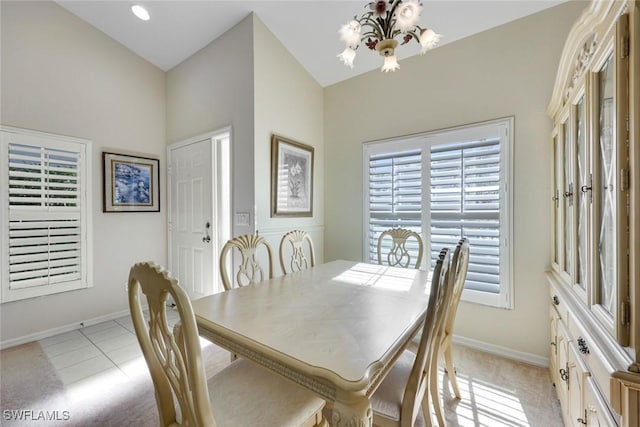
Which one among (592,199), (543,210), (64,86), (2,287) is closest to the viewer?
(592,199)

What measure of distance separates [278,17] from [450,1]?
1545mm

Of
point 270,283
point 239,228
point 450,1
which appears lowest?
point 270,283

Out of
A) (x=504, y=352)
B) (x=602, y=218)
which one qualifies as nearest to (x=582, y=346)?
(x=602, y=218)

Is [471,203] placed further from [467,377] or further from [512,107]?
[467,377]

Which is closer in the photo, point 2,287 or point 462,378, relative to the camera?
point 462,378

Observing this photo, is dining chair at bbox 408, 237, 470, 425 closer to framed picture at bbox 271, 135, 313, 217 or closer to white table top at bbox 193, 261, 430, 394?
white table top at bbox 193, 261, 430, 394

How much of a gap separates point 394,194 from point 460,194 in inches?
25.4

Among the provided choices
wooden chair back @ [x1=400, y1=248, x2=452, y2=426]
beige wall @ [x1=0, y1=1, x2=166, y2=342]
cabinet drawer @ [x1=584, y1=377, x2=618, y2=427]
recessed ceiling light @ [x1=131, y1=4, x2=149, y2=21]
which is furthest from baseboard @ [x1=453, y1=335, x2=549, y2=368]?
recessed ceiling light @ [x1=131, y1=4, x2=149, y2=21]

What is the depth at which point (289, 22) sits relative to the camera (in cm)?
264

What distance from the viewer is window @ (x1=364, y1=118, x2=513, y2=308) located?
2289 mm

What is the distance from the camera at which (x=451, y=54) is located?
2521 millimetres

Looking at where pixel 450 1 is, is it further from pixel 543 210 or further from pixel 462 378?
pixel 462 378

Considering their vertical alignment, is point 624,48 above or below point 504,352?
above

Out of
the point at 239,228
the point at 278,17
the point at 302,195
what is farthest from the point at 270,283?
the point at 278,17
